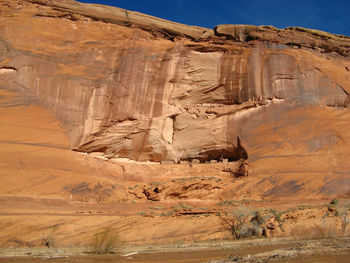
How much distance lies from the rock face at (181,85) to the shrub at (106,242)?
4804 mm

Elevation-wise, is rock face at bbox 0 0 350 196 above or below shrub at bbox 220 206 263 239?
above

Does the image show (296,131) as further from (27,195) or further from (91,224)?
(27,195)

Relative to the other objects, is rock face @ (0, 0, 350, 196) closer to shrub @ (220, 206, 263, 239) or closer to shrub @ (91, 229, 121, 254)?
shrub @ (220, 206, 263, 239)

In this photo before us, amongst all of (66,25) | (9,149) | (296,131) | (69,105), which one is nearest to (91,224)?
(9,149)

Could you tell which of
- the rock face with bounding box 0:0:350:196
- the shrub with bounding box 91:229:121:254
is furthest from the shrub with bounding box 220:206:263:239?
the shrub with bounding box 91:229:121:254

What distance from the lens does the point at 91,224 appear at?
12641mm

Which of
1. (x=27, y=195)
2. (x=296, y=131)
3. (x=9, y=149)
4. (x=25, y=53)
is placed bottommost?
(x=27, y=195)

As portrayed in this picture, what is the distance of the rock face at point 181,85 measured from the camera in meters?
16.1

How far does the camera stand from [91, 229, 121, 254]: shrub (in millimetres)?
11844

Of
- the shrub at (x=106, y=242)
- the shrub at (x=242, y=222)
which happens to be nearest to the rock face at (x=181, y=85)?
the shrub at (x=242, y=222)

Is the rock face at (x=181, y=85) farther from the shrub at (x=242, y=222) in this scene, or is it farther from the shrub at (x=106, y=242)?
the shrub at (x=106, y=242)

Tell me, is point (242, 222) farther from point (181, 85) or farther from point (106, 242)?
point (181, 85)

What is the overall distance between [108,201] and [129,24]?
333 inches

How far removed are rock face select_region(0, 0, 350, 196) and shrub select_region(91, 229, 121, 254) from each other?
15.8 ft
